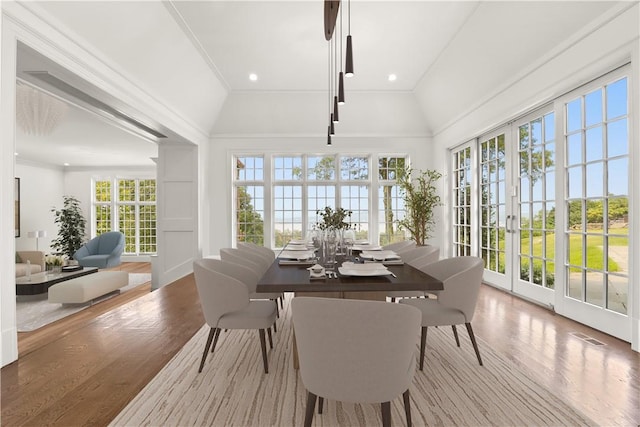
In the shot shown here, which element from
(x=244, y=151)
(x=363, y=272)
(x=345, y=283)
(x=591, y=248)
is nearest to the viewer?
(x=345, y=283)

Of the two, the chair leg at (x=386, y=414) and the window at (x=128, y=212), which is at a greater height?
the window at (x=128, y=212)

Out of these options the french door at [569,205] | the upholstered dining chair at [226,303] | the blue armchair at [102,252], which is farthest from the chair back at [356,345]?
the blue armchair at [102,252]

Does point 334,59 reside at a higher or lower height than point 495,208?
higher

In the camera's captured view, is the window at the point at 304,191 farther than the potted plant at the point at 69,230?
No

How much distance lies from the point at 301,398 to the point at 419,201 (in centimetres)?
497

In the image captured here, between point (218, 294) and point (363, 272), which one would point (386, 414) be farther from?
point (218, 294)

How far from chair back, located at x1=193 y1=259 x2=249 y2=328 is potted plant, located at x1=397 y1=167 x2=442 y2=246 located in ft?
14.9

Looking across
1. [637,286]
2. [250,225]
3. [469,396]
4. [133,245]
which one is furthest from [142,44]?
[133,245]

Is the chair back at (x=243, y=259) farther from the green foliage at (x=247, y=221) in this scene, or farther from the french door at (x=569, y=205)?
the green foliage at (x=247, y=221)

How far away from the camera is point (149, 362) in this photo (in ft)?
8.50

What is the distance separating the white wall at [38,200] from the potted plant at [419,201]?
9294 millimetres

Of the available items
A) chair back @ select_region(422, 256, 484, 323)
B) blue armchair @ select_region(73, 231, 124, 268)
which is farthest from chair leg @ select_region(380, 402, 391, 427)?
blue armchair @ select_region(73, 231, 124, 268)

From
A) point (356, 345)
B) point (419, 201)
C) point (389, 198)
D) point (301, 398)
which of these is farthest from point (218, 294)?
point (389, 198)

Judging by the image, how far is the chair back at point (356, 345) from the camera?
1389 millimetres
